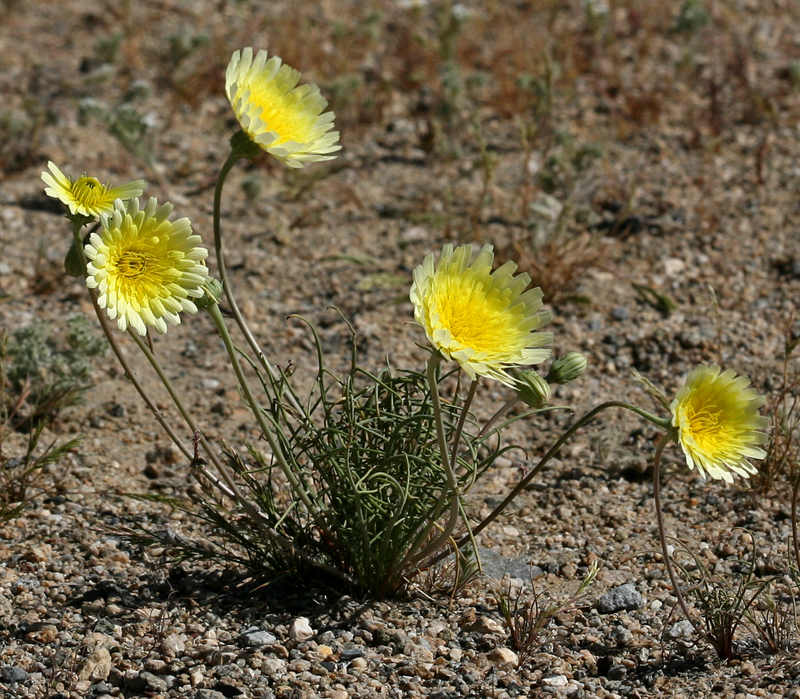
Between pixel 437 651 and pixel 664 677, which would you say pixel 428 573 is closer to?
pixel 437 651

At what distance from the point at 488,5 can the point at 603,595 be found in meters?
4.52

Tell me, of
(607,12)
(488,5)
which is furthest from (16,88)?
(607,12)

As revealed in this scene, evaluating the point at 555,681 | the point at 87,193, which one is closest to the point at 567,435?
the point at 555,681

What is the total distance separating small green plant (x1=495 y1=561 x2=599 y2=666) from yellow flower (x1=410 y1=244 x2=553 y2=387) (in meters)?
0.60

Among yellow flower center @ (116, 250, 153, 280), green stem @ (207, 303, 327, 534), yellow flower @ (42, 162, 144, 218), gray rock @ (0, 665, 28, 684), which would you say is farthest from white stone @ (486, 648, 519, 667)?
yellow flower @ (42, 162, 144, 218)

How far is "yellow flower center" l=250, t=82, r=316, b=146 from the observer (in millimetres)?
2244

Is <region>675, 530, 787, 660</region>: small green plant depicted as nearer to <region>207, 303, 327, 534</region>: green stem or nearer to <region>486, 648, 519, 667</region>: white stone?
<region>486, 648, 519, 667</region>: white stone

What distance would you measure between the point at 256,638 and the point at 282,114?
1221 mm

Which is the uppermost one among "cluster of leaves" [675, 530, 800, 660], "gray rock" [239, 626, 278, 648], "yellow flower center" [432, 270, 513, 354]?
"yellow flower center" [432, 270, 513, 354]

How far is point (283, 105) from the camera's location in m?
2.28

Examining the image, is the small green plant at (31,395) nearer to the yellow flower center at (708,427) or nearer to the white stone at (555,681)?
the white stone at (555,681)

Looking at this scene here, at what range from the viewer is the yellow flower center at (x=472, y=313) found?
191 cm

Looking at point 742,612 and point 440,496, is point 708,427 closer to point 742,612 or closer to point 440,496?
point 742,612

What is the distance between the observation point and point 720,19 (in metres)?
5.75
